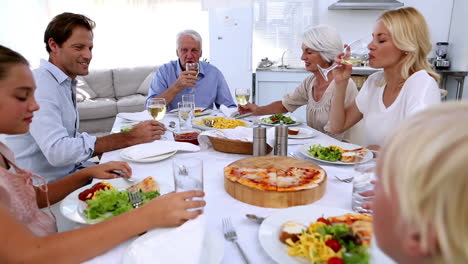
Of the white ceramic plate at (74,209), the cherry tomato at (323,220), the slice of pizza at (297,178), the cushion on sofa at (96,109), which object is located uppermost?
the slice of pizza at (297,178)

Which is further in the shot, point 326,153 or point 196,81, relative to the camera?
point 196,81

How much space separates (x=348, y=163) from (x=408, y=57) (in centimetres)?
78

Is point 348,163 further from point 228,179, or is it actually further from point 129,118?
point 129,118

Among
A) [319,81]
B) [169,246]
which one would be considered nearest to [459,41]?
[319,81]

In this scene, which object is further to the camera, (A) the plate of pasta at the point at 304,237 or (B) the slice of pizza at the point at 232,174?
(B) the slice of pizza at the point at 232,174

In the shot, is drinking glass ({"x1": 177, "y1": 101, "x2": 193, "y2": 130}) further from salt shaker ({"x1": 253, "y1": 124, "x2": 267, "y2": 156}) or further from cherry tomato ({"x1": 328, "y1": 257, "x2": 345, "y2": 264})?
cherry tomato ({"x1": 328, "y1": 257, "x2": 345, "y2": 264})

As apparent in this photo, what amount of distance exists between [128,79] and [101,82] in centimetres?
43

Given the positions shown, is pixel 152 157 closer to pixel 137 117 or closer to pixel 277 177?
pixel 277 177

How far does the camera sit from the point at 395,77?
6.27 feet

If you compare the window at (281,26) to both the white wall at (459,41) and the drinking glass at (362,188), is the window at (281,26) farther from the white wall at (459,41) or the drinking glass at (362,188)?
the drinking glass at (362,188)

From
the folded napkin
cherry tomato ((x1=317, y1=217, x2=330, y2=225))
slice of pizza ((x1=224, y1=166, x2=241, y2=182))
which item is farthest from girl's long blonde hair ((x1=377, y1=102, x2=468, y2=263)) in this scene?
the folded napkin

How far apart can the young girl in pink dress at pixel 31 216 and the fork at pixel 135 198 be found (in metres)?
0.17

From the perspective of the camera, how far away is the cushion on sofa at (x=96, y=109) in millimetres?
4840

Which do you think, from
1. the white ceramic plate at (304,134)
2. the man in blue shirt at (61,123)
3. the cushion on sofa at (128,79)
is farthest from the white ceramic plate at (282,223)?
the cushion on sofa at (128,79)
